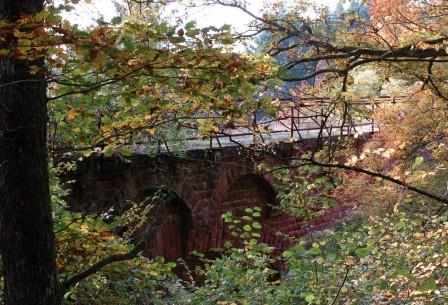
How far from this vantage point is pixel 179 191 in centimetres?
848

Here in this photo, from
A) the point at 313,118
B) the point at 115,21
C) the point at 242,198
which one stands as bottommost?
the point at 242,198

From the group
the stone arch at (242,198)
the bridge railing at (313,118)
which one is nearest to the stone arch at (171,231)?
the stone arch at (242,198)

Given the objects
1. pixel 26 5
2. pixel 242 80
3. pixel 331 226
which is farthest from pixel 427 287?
pixel 331 226

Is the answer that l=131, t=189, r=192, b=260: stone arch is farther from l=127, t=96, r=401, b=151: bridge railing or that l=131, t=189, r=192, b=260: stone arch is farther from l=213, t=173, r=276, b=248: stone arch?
l=127, t=96, r=401, b=151: bridge railing

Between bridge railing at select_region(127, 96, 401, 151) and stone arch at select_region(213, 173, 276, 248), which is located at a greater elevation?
bridge railing at select_region(127, 96, 401, 151)

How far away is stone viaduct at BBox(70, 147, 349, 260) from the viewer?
289 inches

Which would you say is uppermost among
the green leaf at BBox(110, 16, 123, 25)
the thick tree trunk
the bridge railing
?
the green leaf at BBox(110, 16, 123, 25)

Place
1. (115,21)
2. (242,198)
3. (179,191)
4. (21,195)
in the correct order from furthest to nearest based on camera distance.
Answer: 1. (242,198)
2. (179,191)
3. (21,195)
4. (115,21)

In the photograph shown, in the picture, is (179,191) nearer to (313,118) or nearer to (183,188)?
(183,188)

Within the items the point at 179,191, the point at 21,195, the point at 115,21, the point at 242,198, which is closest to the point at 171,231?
the point at 179,191

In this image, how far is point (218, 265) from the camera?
5.00m

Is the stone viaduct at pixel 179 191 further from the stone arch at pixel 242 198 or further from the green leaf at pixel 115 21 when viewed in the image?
the green leaf at pixel 115 21

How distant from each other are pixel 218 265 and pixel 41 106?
10.8 ft

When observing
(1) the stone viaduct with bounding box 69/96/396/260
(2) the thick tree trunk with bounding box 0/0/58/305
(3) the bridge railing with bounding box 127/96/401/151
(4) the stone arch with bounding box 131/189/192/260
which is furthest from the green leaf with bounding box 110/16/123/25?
(4) the stone arch with bounding box 131/189/192/260
